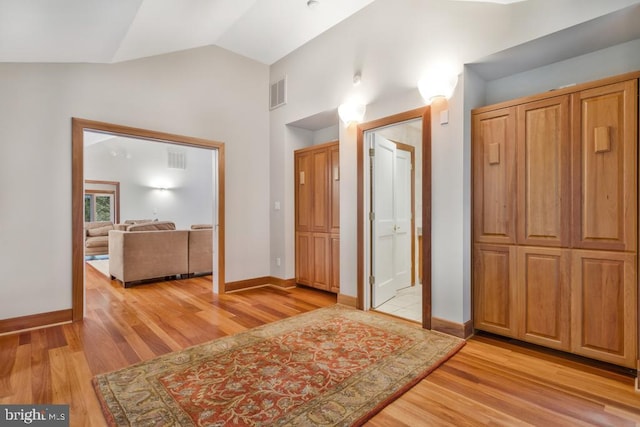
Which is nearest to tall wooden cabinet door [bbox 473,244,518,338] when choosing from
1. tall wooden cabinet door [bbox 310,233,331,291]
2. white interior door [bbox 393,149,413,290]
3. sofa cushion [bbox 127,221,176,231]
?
white interior door [bbox 393,149,413,290]

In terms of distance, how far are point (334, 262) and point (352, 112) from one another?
76.7 inches

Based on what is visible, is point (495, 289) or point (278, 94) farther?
point (278, 94)

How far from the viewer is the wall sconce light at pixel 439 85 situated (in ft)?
9.18

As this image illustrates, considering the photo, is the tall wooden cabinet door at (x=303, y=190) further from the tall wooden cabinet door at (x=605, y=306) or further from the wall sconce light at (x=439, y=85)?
the tall wooden cabinet door at (x=605, y=306)

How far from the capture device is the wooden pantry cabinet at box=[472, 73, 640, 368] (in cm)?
215

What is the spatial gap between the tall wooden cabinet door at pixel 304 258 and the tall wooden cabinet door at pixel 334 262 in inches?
15.3

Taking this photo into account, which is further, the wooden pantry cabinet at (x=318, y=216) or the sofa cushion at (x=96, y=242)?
the sofa cushion at (x=96, y=242)

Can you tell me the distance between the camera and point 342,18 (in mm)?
3752

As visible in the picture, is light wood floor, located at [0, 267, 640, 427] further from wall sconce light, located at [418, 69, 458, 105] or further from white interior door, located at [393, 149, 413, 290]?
wall sconce light, located at [418, 69, 458, 105]

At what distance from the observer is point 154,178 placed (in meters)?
9.88

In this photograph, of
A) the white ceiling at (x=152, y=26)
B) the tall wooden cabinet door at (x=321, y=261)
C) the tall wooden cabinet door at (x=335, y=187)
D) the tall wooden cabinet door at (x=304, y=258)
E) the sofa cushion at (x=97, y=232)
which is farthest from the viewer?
the sofa cushion at (x=97, y=232)

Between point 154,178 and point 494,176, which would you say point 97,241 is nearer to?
point 154,178

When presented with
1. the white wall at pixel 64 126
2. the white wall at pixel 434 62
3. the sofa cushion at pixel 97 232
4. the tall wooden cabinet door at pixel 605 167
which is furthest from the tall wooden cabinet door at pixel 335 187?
the sofa cushion at pixel 97 232

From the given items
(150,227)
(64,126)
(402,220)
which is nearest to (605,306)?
(402,220)
